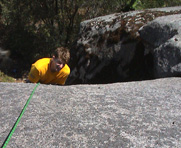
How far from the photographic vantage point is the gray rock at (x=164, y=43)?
5086 millimetres

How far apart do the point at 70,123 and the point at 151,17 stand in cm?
545

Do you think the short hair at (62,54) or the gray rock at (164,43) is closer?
the gray rock at (164,43)

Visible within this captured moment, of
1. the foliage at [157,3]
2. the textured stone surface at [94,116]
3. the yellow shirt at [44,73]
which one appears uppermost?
the foliage at [157,3]

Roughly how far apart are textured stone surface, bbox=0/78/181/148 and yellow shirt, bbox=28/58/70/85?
26.5 inches

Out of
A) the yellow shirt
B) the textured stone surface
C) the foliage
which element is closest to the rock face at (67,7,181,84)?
the textured stone surface

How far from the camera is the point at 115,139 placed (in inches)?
105

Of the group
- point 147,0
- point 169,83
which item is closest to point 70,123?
point 169,83

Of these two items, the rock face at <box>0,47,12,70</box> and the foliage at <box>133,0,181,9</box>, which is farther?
the foliage at <box>133,0,181,9</box>

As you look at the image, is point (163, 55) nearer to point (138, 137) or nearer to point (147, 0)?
point (138, 137)

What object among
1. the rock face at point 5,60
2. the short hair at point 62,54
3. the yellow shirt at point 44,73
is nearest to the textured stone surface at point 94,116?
the yellow shirt at point 44,73

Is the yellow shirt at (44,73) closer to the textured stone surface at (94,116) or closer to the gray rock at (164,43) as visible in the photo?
the textured stone surface at (94,116)

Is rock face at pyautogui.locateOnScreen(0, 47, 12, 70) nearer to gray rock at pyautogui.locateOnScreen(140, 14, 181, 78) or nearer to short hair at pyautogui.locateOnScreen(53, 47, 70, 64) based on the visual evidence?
short hair at pyautogui.locateOnScreen(53, 47, 70, 64)

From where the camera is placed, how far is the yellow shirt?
4.79m

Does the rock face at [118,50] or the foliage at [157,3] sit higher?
the foliage at [157,3]
